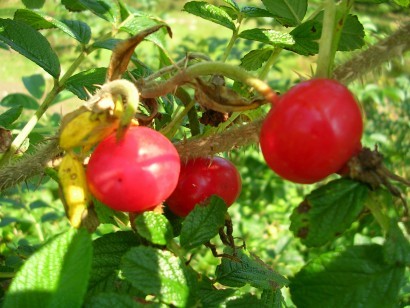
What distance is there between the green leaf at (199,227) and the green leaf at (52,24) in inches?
34.9

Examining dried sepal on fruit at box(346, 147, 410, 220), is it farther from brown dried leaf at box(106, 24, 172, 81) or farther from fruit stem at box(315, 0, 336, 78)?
brown dried leaf at box(106, 24, 172, 81)

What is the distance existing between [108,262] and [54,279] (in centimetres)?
20

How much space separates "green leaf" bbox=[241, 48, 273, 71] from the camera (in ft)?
5.03

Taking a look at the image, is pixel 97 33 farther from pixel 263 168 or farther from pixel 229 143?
pixel 229 143

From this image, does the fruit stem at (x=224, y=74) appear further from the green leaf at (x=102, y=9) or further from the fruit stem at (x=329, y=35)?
the green leaf at (x=102, y=9)

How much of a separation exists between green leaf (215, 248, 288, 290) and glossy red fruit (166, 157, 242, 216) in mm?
145

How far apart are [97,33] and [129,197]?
4775 millimetres

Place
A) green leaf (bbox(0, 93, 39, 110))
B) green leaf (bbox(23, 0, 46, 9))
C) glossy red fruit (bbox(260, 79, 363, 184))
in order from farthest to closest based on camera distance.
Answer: green leaf (bbox(0, 93, 39, 110))
green leaf (bbox(23, 0, 46, 9))
glossy red fruit (bbox(260, 79, 363, 184))

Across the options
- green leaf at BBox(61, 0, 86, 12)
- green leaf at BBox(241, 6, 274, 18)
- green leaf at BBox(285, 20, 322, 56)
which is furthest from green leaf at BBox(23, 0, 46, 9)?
green leaf at BBox(285, 20, 322, 56)

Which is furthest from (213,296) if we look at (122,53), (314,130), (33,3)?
(33,3)

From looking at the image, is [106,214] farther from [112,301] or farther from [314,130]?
[314,130]

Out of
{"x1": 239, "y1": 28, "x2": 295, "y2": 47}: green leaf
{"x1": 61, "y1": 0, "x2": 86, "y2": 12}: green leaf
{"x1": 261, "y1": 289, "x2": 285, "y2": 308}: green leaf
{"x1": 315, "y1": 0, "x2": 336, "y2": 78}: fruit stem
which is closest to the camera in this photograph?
{"x1": 315, "y1": 0, "x2": 336, "y2": 78}: fruit stem

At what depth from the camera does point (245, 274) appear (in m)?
1.14

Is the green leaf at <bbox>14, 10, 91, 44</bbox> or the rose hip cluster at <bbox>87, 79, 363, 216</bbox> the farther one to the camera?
the green leaf at <bbox>14, 10, 91, 44</bbox>
